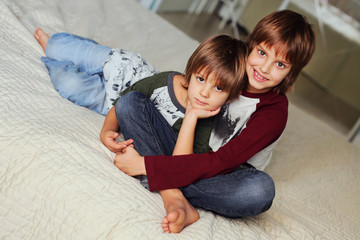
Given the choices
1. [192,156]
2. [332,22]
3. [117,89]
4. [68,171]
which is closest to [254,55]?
[192,156]

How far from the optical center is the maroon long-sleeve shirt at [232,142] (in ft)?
3.40

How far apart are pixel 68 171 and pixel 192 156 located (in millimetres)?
326

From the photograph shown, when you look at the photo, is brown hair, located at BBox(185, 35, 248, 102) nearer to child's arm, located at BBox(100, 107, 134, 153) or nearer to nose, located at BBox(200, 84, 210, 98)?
nose, located at BBox(200, 84, 210, 98)

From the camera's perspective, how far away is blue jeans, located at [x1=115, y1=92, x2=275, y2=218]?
1.04m

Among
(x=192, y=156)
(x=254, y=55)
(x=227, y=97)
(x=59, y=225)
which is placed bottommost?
(x=59, y=225)

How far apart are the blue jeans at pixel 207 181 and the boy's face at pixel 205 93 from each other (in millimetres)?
139

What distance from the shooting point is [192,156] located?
42.0 inches

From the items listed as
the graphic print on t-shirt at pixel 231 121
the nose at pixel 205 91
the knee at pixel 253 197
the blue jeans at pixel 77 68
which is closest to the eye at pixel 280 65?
the graphic print on t-shirt at pixel 231 121

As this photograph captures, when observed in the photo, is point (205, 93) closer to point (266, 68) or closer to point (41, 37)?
point (266, 68)

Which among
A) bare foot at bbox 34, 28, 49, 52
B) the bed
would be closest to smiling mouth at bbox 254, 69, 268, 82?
the bed

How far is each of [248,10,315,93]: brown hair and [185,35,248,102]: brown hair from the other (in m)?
0.07

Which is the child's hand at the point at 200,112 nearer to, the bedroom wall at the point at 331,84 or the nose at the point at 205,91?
the nose at the point at 205,91

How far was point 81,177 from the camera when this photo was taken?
3.03 ft

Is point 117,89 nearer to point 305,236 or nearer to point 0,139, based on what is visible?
point 0,139
